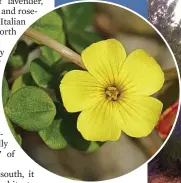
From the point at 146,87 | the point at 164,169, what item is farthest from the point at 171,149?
the point at 146,87

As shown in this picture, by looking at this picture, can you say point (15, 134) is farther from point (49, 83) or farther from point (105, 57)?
point (105, 57)

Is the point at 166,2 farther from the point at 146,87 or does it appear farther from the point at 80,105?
the point at 80,105

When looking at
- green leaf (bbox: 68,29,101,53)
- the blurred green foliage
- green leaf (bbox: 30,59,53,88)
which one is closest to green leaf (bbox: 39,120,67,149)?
the blurred green foliage

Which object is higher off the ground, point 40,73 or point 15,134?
point 40,73

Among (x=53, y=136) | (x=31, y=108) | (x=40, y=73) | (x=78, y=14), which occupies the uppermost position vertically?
(x=78, y=14)

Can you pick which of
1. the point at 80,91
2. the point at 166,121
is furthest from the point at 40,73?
the point at 166,121

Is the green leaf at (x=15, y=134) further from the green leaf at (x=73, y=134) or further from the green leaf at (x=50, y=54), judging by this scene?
the green leaf at (x=50, y=54)

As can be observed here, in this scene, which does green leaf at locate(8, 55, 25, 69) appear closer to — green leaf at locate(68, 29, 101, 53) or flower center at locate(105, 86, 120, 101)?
green leaf at locate(68, 29, 101, 53)
